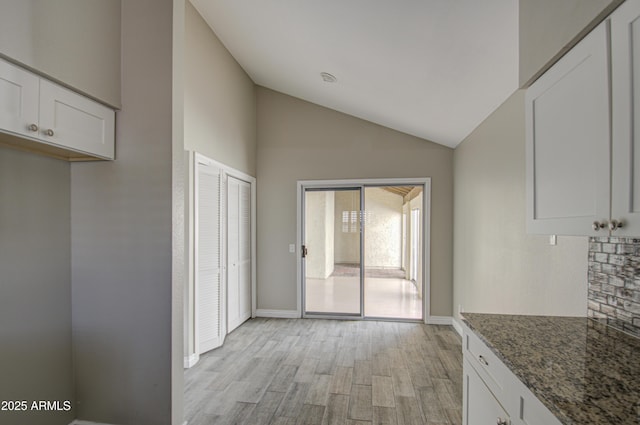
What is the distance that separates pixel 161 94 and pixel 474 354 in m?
2.39

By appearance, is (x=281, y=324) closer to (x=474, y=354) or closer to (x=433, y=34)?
(x=474, y=354)

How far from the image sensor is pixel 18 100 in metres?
1.41

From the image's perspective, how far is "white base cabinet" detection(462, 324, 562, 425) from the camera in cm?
103

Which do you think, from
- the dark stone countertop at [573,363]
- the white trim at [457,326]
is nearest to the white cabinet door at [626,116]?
the dark stone countertop at [573,363]

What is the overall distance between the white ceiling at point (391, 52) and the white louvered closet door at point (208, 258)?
1474 mm

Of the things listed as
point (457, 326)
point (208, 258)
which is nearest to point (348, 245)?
point (457, 326)

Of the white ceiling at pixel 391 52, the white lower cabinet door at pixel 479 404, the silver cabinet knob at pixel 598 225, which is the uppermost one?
the white ceiling at pixel 391 52

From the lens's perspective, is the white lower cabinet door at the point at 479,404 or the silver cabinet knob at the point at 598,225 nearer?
the silver cabinet knob at the point at 598,225

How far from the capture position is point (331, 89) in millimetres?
3857

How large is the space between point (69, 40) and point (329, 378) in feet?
10.1

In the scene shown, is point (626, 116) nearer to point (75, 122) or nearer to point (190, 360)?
point (75, 122)

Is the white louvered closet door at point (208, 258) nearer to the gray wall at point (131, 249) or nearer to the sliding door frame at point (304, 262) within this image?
the gray wall at point (131, 249)

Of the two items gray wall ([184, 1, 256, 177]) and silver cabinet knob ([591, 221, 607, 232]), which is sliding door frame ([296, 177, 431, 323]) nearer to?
gray wall ([184, 1, 256, 177])

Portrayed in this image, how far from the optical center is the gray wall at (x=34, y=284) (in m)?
1.70
